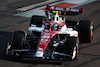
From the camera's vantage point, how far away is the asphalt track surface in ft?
36.1

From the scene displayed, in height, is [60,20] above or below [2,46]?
above

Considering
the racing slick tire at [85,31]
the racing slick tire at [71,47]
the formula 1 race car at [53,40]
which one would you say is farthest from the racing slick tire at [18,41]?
the racing slick tire at [85,31]

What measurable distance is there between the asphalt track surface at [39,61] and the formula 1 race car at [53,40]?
343mm

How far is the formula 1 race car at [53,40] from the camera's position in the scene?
Result: 1095 centimetres

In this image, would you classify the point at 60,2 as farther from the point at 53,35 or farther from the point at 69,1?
the point at 53,35

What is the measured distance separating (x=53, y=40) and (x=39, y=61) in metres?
1.46

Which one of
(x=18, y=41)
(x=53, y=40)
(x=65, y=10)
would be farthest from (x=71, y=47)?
(x=65, y=10)

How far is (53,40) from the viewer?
12.2 metres

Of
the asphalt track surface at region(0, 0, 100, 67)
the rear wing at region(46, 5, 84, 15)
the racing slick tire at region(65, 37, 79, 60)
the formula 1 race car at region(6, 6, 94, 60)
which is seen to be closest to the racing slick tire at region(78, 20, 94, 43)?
the formula 1 race car at region(6, 6, 94, 60)

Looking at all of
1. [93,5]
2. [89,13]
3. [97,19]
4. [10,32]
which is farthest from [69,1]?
[10,32]

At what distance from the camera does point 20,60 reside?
1132cm

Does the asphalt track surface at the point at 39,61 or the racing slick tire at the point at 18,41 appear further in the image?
the racing slick tire at the point at 18,41

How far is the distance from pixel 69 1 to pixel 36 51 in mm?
13415

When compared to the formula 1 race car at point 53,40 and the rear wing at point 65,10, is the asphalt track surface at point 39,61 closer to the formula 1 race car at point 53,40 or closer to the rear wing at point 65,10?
the formula 1 race car at point 53,40
